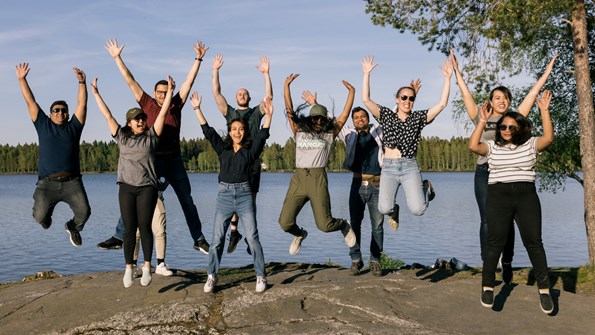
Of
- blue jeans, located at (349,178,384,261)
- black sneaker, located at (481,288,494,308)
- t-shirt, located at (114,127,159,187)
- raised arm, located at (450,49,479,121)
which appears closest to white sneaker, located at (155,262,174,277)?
t-shirt, located at (114,127,159,187)

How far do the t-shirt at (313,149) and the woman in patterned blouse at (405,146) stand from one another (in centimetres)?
89

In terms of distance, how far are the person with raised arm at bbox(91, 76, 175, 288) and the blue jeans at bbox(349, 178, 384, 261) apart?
10.6 feet

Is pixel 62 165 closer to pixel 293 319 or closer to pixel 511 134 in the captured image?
pixel 293 319

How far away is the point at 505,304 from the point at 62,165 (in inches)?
264

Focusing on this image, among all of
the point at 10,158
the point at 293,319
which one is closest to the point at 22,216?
the point at 293,319

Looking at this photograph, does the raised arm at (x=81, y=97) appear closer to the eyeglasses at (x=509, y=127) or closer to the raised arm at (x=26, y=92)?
the raised arm at (x=26, y=92)

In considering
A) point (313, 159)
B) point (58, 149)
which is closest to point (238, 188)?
point (313, 159)

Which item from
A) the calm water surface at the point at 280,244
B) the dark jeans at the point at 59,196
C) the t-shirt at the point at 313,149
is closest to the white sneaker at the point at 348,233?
the t-shirt at the point at 313,149

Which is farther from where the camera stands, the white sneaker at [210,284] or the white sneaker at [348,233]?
the white sneaker at [348,233]

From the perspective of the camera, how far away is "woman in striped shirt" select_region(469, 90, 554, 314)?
745cm

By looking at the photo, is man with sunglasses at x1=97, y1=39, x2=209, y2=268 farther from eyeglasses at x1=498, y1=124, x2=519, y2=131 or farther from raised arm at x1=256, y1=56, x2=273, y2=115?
eyeglasses at x1=498, y1=124, x2=519, y2=131

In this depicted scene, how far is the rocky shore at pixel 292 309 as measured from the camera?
285 inches

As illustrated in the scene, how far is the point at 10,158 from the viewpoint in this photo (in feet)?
643

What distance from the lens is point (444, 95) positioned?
8.76 meters
